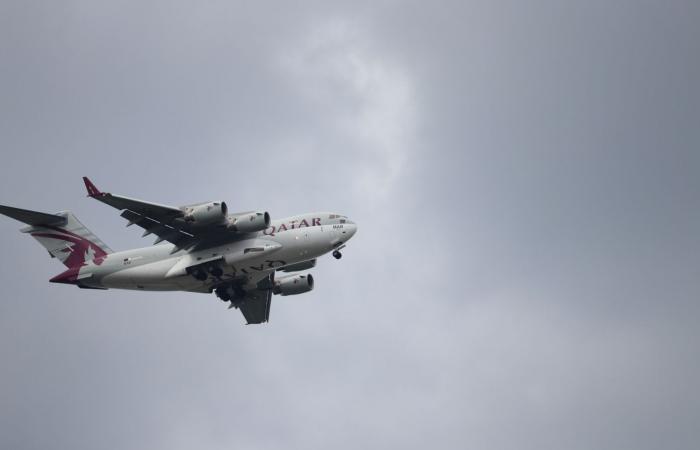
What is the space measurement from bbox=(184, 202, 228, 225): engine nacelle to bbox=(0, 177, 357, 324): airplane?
48mm

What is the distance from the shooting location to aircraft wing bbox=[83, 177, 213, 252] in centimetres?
4288

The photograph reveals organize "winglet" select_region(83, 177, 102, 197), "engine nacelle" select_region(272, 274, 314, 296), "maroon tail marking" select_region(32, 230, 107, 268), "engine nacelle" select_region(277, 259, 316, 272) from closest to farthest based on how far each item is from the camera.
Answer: "winglet" select_region(83, 177, 102, 197)
"maroon tail marking" select_region(32, 230, 107, 268)
"engine nacelle" select_region(277, 259, 316, 272)
"engine nacelle" select_region(272, 274, 314, 296)

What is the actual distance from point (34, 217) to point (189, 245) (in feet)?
28.6

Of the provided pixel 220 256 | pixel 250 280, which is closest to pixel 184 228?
pixel 220 256

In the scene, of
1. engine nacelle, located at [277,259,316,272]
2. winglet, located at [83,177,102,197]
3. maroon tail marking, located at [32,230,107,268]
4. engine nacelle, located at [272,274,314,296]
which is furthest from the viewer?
engine nacelle, located at [272,274,314,296]

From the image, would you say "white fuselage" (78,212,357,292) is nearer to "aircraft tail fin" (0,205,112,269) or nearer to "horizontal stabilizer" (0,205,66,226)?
"aircraft tail fin" (0,205,112,269)

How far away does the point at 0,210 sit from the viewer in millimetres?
43562

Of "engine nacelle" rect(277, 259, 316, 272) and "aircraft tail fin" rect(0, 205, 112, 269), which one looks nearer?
"aircraft tail fin" rect(0, 205, 112, 269)

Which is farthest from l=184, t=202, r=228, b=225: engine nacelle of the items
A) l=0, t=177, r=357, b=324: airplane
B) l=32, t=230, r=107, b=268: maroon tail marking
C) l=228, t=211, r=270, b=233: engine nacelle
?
l=32, t=230, r=107, b=268: maroon tail marking

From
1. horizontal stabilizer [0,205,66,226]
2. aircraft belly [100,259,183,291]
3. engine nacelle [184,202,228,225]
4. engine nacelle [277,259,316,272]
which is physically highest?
horizontal stabilizer [0,205,66,226]

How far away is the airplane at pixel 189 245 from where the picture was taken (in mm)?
44719

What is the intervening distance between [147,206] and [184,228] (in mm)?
2460

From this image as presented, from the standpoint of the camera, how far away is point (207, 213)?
44.1m

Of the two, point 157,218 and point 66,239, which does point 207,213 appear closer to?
point 157,218
